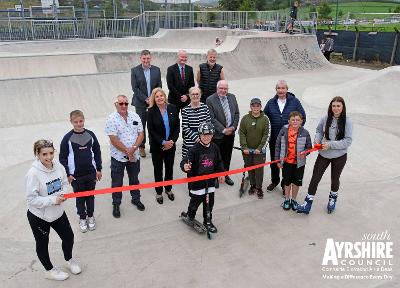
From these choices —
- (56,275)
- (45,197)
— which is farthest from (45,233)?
(56,275)

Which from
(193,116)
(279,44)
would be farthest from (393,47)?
(193,116)

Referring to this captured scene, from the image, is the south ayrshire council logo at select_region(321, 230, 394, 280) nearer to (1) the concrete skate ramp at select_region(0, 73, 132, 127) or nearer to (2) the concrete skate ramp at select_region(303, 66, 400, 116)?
(2) the concrete skate ramp at select_region(303, 66, 400, 116)

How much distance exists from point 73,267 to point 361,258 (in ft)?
11.7

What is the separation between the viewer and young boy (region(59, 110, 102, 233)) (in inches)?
181

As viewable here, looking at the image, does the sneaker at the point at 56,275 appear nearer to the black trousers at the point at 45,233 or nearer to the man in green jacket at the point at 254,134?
the black trousers at the point at 45,233

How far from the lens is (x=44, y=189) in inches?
146

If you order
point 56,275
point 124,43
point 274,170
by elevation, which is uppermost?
point 124,43

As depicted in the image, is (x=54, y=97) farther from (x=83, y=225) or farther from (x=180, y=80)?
(x=83, y=225)

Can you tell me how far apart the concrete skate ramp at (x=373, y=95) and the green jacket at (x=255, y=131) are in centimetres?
696

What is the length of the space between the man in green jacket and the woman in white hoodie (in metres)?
2.90

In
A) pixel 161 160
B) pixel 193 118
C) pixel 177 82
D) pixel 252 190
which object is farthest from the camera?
pixel 177 82

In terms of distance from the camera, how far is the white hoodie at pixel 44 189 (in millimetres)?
3627

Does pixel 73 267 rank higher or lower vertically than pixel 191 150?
lower

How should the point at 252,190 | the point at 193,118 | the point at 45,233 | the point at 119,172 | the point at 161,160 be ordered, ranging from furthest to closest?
the point at 252,190, the point at 161,160, the point at 193,118, the point at 119,172, the point at 45,233
